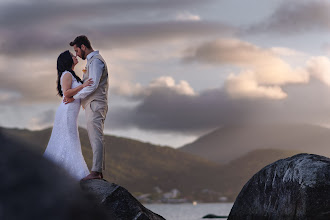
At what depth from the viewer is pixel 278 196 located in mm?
10570

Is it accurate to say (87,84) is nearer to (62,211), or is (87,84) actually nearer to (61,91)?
(61,91)

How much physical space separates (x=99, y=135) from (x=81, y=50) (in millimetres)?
1857

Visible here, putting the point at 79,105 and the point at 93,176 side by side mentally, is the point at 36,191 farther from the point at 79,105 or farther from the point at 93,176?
the point at 79,105

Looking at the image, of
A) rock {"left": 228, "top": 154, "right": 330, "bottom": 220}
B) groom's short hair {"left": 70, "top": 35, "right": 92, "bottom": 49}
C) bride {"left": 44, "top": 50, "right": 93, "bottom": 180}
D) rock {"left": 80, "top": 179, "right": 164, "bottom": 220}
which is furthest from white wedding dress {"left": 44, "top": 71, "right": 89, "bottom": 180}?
rock {"left": 228, "top": 154, "right": 330, "bottom": 220}

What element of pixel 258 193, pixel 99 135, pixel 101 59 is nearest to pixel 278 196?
pixel 258 193

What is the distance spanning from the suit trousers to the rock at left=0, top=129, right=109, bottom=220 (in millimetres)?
9750

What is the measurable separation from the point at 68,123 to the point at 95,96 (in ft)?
2.67

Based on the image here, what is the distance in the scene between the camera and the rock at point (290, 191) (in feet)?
33.0

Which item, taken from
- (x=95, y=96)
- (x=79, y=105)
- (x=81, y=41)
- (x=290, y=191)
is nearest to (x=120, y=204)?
(x=95, y=96)

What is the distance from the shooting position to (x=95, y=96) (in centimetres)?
1111

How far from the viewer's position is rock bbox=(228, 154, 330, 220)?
→ 33.0 ft

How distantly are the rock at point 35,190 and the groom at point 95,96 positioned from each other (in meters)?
9.62

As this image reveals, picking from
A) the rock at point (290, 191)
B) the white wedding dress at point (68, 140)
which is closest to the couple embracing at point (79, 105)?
the white wedding dress at point (68, 140)

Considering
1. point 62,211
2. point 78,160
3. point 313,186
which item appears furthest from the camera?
point 78,160
